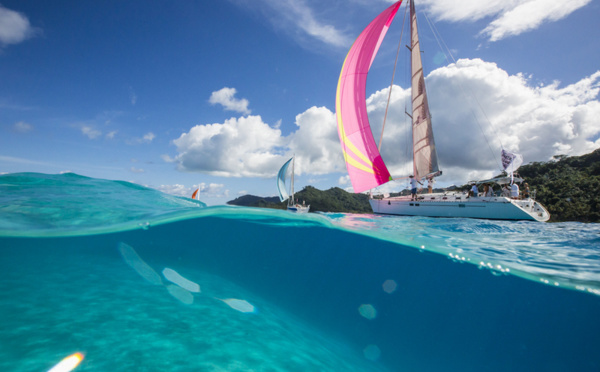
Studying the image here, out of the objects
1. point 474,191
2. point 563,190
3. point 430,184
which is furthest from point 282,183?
point 563,190

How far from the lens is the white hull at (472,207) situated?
13984 millimetres

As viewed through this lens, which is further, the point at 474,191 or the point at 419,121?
the point at 419,121

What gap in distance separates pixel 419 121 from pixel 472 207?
9.07 metres

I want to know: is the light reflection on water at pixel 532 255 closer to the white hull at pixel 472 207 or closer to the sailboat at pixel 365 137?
the white hull at pixel 472 207

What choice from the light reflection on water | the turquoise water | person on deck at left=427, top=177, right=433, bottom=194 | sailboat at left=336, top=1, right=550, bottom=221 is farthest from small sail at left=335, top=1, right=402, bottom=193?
the light reflection on water

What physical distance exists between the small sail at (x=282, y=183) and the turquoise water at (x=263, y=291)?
90.7 feet

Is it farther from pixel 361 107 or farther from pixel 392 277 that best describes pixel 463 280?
pixel 361 107

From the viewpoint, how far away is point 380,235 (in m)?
7.30

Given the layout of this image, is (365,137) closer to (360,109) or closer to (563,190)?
(360,109)

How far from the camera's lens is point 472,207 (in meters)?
14.7

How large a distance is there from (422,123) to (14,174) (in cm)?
2355

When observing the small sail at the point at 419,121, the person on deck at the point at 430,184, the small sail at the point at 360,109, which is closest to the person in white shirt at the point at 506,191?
the small sail at the point at 419,121

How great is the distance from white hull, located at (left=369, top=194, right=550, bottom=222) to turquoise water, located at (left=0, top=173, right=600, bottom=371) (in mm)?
7711

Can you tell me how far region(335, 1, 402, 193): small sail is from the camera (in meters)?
16.8
